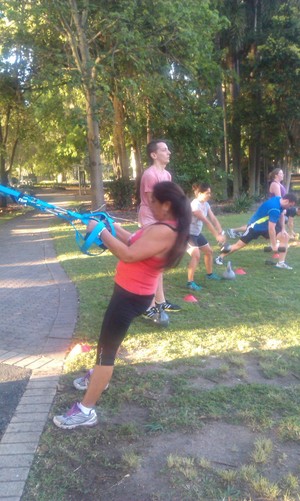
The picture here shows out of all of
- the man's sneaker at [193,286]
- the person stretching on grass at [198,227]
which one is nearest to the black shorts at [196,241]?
the person stretching on grass at [198,227]

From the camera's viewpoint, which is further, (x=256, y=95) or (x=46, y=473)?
(x=256, y=95)

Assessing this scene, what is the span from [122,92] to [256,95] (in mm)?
9460

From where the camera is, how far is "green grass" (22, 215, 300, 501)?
277cm

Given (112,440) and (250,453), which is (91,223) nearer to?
(112,440)

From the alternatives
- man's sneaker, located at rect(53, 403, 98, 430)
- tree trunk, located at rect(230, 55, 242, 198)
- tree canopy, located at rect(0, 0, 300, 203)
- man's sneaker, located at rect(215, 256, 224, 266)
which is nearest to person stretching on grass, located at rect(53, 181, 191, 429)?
man's sneaker, located at rect(53, 403, 98, 430)

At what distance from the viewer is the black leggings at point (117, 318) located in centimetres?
322

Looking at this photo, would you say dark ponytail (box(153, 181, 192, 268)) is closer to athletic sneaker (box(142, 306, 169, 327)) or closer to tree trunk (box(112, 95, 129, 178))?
athletic sneaker (box(142, 306, 169, 327))

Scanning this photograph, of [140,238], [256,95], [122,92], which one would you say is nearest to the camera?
[140,238]

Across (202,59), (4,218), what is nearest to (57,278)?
(202,59)

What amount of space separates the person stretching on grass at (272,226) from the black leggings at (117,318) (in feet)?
17.2

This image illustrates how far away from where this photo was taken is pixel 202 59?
17.8 meters

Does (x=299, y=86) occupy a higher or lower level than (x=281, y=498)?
higher

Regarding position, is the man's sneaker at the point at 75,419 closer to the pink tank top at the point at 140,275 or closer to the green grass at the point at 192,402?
the green grass at the point at 192,402

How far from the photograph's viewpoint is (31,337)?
5.25 m
